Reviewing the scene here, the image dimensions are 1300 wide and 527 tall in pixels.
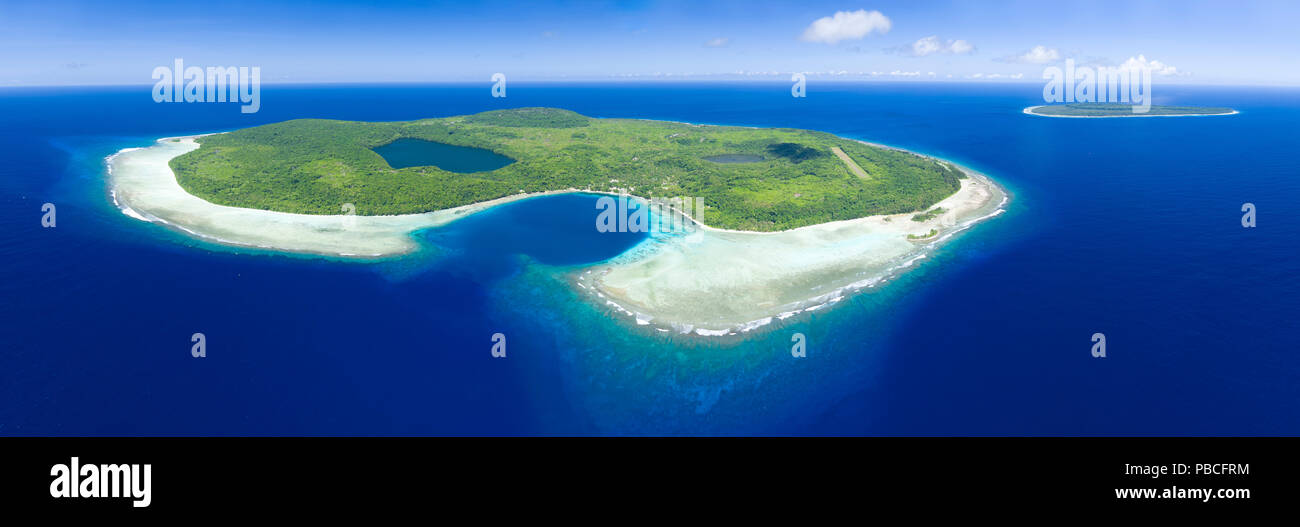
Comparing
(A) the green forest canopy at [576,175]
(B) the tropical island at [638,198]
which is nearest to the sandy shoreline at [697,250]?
(B) the tropical island at [638,198]

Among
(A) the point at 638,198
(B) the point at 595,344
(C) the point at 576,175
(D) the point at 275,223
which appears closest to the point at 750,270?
(B) the point at 595,344

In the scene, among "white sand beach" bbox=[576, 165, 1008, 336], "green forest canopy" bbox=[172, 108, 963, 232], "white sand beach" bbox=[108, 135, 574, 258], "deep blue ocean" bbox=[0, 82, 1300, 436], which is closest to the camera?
"deep blue ocean" bbox=[0, 82, 1300, 436]

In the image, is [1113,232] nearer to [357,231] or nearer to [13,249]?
[357,231]

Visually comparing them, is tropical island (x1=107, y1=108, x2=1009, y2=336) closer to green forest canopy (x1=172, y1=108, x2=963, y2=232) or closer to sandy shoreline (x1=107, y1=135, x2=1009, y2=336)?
sandy shoreline (x1=107, y1=135, x2=1009, y2=336)

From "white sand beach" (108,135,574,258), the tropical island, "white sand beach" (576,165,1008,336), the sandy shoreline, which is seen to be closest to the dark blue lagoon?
the tropical island

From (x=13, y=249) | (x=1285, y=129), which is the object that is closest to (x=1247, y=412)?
(x=13, y=249)

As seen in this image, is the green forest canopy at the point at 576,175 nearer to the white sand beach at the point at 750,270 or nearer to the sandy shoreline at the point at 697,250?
the sandy shoreline at the point at 697,250

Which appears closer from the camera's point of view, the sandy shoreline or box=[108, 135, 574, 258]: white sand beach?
the sandy shoreline

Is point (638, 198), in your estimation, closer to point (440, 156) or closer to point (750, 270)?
point (750, 270)
